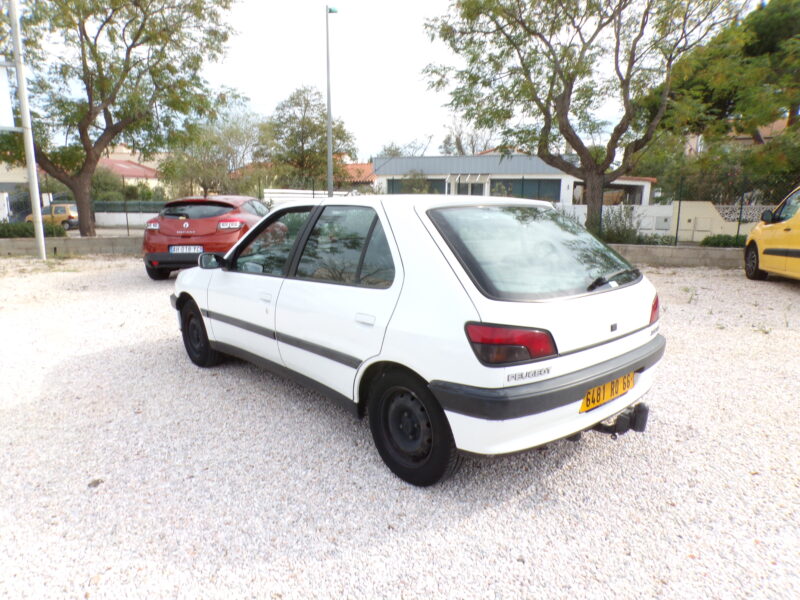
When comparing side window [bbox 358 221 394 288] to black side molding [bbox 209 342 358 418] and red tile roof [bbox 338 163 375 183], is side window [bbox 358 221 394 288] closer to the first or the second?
black side molding [bbox 209 342 358 418]

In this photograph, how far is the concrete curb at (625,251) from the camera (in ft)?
39.3

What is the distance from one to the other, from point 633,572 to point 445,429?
3.21ft

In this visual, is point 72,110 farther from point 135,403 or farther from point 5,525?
point 5,525

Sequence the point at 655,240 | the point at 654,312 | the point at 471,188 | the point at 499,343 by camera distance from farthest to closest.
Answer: the point at 471,188 < the point at 655,240 < the point at 654,312 < the point at 499,343

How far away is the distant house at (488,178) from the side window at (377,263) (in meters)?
33.3

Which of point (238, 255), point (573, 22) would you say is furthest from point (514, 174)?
point (238, 255)

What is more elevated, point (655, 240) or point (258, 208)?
point (258, 208)

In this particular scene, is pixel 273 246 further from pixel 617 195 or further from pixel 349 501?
pixel 617 195

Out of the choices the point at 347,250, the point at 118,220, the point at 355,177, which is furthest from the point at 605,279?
the point at 355,177

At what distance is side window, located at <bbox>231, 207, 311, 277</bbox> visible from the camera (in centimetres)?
363

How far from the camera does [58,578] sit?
7.16ft

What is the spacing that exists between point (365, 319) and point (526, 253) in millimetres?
926

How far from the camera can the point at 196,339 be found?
4.82m

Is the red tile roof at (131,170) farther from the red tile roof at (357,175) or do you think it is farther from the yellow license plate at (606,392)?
the yellow license plate at (606,392)
